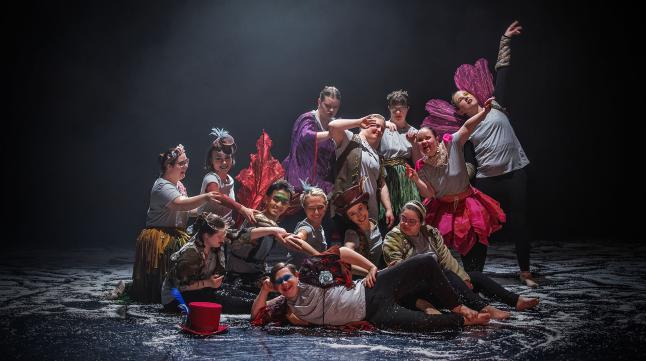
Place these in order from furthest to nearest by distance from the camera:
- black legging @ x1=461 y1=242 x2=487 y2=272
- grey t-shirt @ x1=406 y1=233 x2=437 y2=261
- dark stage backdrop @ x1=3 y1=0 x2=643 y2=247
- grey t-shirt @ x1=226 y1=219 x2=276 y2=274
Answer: dark stage backdrop @ x1=3 y1=0 x2=643 y2=247 → black legging @ x1=461 y1=242 x2=487 y2=272 → grey t-shirt @ x1=226 y1=219 x2=276 y2=274 → grey t-shirt @ x1=406 y1=233 x2=437 y2=261

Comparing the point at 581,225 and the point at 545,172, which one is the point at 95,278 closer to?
the point at 545,172

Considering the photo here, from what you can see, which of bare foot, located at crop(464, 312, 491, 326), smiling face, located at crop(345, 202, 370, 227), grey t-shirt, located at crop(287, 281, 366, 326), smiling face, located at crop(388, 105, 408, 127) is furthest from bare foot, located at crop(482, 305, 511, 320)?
smiling face, located at crop(388, 105, 408, 127)

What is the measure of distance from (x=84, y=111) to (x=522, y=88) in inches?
184

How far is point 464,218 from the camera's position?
4094mm

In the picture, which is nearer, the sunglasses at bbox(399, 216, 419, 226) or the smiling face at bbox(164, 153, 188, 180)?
the sunglasses at bbox(399, 216, 419, 226)

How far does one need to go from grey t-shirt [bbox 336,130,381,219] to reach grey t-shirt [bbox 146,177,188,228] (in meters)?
1.08

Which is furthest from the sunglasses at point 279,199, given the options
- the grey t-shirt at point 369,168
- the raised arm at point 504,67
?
the raised arm at point 504,67

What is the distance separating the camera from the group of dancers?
3.25 meters

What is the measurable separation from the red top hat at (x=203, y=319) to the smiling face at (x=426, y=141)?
1.70 m

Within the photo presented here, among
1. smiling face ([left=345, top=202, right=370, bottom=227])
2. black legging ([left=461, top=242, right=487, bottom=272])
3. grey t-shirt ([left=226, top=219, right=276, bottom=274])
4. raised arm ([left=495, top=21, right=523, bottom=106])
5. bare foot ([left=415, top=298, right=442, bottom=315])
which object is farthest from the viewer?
raised arm ([left=495, top=21, right=523, bottom=106])

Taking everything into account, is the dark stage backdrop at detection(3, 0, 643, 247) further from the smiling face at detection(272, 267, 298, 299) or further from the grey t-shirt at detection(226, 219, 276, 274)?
the smiling face at detection(272, 267, 298, 299)

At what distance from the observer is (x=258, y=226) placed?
12.6ft

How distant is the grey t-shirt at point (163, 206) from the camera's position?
4.01 meters

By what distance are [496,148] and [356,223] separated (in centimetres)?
132
